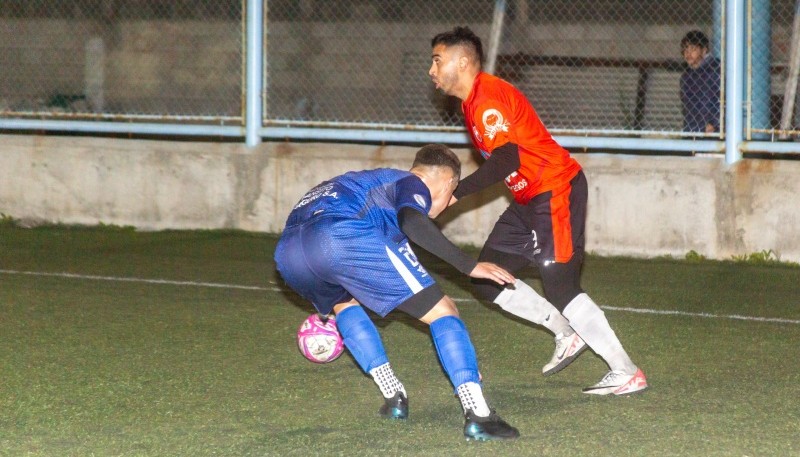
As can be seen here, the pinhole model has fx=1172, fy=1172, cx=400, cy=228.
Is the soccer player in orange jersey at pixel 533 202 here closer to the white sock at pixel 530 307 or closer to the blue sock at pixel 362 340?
the white sock at pixel 530 307

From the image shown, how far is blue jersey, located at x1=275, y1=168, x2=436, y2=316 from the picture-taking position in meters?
4.45

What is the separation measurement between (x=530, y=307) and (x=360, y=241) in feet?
4.55

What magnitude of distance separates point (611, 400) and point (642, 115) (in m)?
7.49

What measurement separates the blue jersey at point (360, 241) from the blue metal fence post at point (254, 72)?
567cm

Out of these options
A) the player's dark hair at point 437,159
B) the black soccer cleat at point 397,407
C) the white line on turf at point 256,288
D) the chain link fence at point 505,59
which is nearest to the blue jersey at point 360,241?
the player's dark hair at point 437,159

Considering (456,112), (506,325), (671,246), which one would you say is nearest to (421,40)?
(456,112)

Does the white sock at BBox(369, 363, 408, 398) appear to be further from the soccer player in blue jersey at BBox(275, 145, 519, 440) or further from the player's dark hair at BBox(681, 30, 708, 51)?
the player's dark hair at BBox(681, 30, 708, 51)

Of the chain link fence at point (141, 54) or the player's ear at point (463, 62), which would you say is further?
the chain link fence at point (141, 54)

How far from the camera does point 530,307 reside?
5.56 m

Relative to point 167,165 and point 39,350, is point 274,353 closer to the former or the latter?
point 39,350

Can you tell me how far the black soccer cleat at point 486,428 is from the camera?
432 cm

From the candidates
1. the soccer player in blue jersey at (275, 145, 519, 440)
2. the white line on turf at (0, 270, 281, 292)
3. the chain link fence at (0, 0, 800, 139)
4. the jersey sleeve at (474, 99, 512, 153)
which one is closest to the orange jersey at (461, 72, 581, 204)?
the jersey sleeve at (474, 99, 512, 153)

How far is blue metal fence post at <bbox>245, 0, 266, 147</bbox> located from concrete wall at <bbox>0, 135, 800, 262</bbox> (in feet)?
0.67

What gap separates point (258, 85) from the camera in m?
10.3
